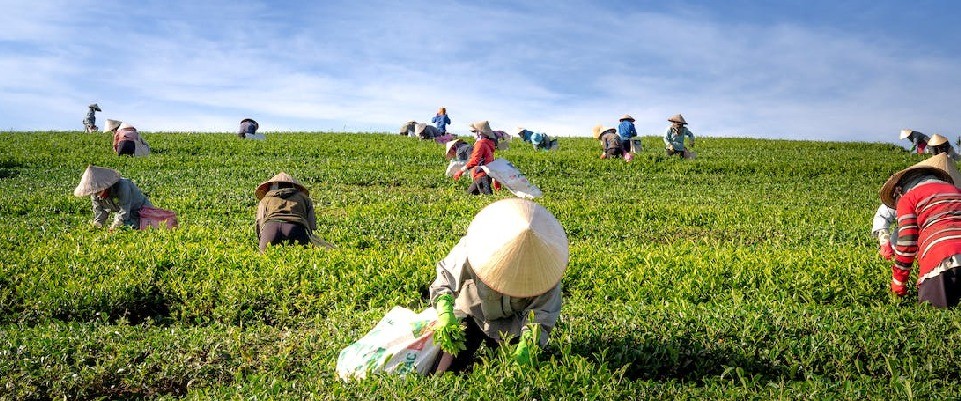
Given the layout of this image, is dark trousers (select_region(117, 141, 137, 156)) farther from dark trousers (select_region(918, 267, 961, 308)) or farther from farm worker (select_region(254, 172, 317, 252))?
dark trousers (select_region(918, 267, 961, 308))

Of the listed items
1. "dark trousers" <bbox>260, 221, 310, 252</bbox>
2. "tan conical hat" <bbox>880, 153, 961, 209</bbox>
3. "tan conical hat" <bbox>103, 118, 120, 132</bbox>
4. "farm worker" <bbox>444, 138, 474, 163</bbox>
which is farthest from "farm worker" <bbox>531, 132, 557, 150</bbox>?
"tan conical hat" <bbox>880, 153, 961, 209</bbox>

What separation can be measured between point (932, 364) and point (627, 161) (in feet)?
55.0

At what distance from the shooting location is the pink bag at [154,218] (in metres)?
10.5

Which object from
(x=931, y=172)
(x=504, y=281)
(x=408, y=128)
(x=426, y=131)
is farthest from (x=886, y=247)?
(x=408, y=128)

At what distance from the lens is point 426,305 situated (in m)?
7.00

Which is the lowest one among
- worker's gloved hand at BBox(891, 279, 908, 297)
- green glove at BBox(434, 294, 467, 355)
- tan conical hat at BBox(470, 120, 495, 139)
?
worker's gloved hand at BBox(891, 279, 908, 297)

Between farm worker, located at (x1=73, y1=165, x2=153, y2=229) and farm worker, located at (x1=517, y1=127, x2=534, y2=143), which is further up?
farm worker, located at (x1=517, y1=127, x2=534, y2=143)

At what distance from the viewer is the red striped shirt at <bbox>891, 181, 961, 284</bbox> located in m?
6.24

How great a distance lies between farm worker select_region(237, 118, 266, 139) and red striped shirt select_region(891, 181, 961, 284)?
79.5ft

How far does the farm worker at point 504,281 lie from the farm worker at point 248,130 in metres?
24.3

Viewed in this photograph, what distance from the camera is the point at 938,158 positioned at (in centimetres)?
695

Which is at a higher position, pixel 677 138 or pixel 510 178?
pixel 677 138

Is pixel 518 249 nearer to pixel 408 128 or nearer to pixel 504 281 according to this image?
pixel 504 281

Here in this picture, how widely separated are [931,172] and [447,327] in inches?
199
